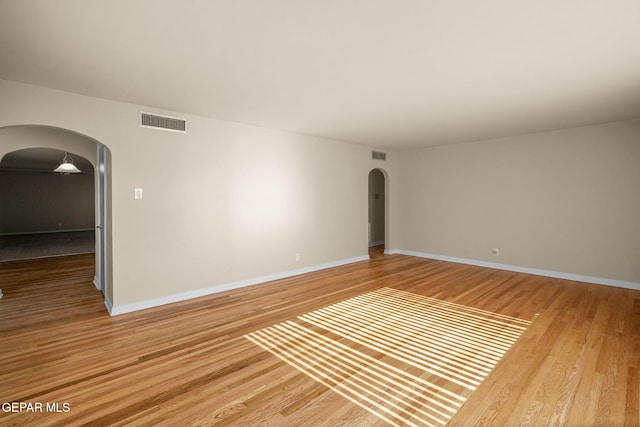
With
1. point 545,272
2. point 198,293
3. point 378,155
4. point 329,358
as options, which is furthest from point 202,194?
point 545,272

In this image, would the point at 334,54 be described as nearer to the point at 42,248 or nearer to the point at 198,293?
the point at 198,293

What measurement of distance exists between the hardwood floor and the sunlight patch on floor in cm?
1

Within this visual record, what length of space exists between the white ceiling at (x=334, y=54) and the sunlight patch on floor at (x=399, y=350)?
257 cm

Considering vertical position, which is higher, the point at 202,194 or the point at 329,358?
the point at 202,194

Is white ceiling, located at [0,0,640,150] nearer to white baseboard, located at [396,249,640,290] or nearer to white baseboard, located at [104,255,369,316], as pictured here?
white baseboard, located at [104,255,369,316]

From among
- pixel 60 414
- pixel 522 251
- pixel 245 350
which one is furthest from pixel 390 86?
pixel 522 251

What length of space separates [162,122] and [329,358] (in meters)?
3.51

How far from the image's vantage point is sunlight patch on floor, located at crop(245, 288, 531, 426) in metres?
2.02

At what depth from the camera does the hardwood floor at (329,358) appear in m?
1.89

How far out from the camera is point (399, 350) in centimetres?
268

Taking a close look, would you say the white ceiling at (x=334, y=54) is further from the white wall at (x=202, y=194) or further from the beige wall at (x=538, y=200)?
the beige wall at (x=538, y=200)

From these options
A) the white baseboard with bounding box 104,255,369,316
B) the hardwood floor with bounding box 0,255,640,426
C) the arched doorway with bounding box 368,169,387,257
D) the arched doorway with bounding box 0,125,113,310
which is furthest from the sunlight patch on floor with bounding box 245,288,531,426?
the arched doorway with bounding box 368,169,387,257

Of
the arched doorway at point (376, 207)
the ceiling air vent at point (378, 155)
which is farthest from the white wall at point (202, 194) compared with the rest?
the arched doorway at point (376, 207)

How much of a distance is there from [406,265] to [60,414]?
553 centimetres
